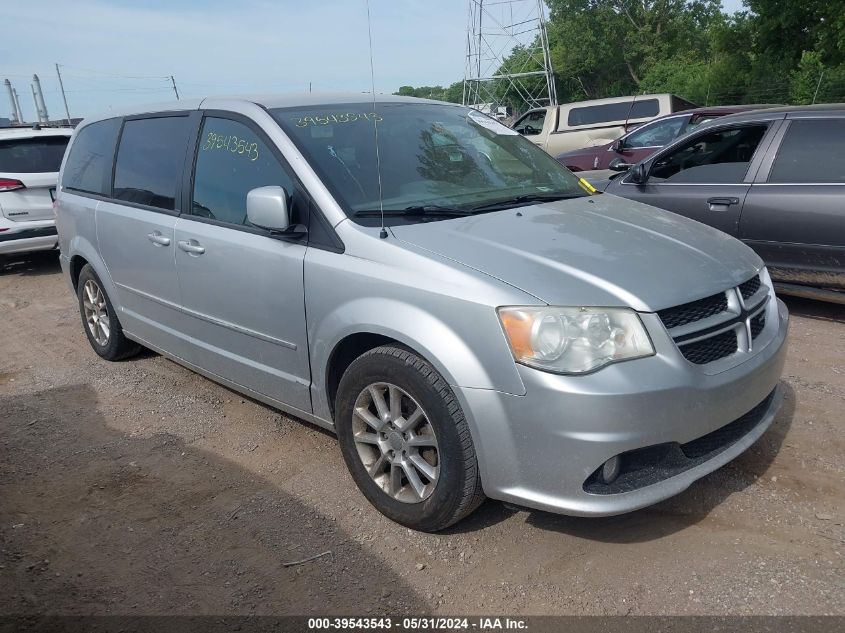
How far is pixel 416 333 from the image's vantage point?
2.79 m

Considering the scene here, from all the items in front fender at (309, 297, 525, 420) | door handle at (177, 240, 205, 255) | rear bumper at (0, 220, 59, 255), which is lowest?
rear bumper at (0, 220, 59, 255)

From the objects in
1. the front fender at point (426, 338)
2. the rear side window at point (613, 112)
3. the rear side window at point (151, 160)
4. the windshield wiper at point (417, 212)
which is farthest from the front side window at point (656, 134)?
the front fender at point (426, 338)

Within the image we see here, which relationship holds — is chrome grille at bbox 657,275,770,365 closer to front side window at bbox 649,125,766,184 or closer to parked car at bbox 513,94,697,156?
front side window at bbox 649,125,766,184

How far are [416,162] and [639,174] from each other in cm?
330

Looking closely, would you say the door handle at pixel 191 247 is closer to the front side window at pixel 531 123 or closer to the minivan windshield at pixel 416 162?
the minivan windshield at pixel 416 162

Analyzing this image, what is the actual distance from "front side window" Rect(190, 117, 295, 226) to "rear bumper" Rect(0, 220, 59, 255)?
539 centimetres

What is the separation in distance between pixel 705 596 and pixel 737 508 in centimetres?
64

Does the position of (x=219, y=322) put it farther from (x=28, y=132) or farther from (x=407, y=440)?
(x=28, y=132)

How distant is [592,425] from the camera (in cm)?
249

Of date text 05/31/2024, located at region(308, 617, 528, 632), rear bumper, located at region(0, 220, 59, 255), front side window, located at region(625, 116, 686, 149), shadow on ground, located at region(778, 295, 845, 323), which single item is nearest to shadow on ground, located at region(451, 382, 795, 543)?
date text 05/31/2024, located at region(308, 617, 528, 632)

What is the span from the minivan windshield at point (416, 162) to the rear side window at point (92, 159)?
2.00m

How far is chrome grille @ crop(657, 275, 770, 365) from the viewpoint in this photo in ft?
8.80

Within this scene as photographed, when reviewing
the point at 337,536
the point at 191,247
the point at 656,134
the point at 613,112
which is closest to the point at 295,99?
the point at 191,247

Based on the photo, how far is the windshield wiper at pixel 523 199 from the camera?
3.43 m
